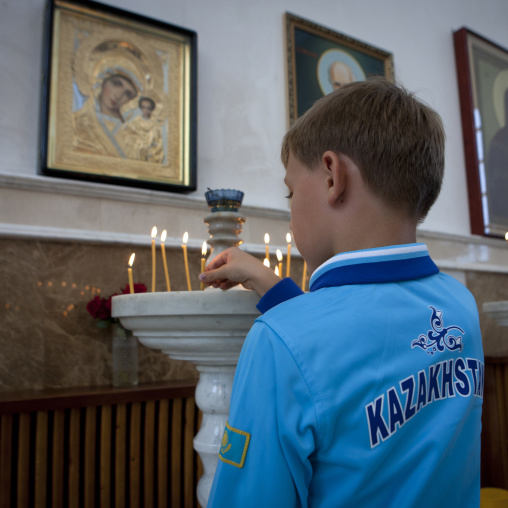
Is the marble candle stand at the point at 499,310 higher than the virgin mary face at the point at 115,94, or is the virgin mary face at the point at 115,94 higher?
the virgin mary face at the point at 115,94

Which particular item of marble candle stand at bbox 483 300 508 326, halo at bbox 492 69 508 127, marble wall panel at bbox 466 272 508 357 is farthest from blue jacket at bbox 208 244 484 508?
halo at bbox 492 69 508 127

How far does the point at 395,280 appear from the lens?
2.39 ft

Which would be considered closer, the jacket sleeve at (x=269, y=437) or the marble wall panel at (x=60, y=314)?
the jacket sleeve at (x=269, y=437)

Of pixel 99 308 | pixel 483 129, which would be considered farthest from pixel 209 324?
pixel 483 129

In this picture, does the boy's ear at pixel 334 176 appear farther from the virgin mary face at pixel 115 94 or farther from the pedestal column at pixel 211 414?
the virgin mary face at pixel 115 94

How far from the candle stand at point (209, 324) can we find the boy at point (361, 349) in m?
0.27

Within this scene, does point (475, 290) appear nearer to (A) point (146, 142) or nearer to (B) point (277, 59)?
(B) point (277, 59)

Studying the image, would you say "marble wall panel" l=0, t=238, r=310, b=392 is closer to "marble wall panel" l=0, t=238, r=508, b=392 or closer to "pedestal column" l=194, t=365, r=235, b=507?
"marble wall panel" l=0, t=238, r=508, b=392

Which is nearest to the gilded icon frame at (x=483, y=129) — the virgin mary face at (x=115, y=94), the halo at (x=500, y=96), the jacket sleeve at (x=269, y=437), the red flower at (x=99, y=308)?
the halo at (x=500, y=96)

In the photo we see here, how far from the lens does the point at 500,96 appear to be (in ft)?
14.2

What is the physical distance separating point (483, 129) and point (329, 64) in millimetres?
1619

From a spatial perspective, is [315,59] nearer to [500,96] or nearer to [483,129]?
[483,129]

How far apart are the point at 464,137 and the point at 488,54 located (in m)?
0.88

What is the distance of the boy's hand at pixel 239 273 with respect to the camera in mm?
1003
